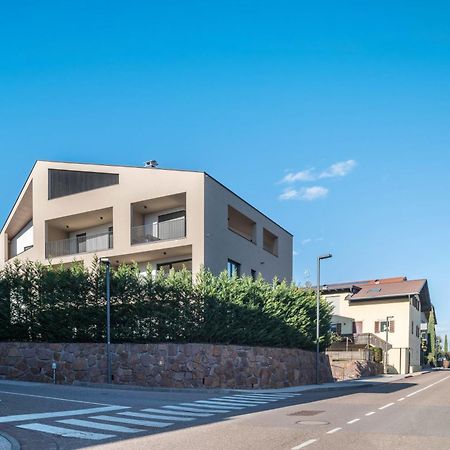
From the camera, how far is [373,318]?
56750mm

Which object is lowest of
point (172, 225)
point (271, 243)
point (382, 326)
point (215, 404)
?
point (382, 326)

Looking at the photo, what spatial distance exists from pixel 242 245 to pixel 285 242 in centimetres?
919

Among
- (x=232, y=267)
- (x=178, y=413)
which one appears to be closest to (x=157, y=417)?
(x=178, y=413)

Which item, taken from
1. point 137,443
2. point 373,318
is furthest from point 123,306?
point 373,318

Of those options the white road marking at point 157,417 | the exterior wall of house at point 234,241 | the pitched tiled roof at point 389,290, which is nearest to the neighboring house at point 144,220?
the exterior wall of house at point 234,241

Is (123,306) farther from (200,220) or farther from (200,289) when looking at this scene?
(200,220)

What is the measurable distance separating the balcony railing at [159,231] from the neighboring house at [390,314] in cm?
2547

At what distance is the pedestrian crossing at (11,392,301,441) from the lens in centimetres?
Result: 1070

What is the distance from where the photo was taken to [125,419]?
40.9 ft

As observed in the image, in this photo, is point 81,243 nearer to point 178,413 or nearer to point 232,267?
point 232,267

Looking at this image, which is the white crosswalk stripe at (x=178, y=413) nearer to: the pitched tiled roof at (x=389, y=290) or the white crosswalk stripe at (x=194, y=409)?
the white crosswalk stripe at (x=194, y=409)

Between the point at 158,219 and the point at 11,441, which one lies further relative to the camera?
the point at 158,219

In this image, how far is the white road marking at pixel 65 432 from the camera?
1008 cm

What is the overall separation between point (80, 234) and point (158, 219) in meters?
7.50
